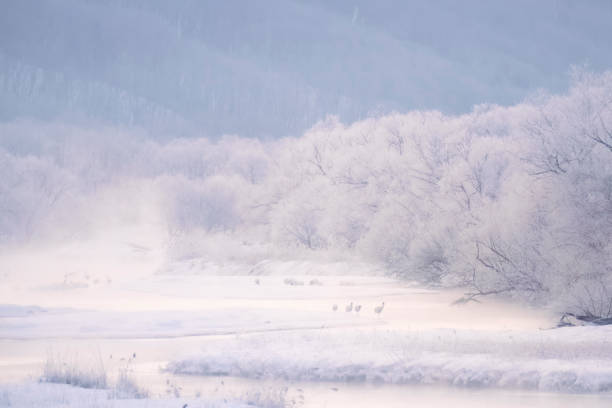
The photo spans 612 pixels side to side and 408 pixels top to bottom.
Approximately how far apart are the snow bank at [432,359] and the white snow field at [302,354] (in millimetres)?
30

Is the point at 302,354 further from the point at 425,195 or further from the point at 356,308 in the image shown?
the point at 425,195

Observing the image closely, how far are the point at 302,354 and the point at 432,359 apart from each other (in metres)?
2.51

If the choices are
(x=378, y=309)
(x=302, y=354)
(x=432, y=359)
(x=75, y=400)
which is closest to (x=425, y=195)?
(x=378, y=309)

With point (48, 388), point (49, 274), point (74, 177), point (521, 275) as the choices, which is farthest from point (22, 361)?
point (74, 177)

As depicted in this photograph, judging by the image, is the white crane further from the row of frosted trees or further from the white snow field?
the row of frosted trees

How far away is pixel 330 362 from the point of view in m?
16.8

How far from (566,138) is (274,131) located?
149m

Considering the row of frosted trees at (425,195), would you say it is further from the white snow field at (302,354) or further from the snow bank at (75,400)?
the snow bank at (75,400)

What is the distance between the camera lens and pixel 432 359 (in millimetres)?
16672

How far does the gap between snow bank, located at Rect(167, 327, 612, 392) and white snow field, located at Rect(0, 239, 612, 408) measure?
3cm

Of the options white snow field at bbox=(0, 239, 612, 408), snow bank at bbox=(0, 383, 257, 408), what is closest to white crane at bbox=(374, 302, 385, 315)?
white snow field at bbox=(0, 239, 612, 408)

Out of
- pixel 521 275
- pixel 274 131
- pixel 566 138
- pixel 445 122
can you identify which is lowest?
pixel 521 275

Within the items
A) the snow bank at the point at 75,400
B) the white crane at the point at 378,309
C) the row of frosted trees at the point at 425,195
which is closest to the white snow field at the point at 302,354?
the snow bank at the point at 75,400

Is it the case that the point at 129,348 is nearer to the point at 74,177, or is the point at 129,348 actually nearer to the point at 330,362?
the point at 330,362
